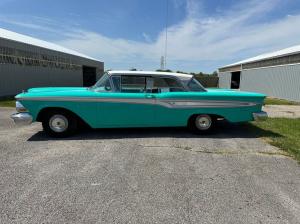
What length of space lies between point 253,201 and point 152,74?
3.75 meters

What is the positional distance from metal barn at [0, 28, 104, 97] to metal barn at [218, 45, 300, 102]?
64.4ft

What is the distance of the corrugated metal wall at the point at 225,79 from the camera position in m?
39.0

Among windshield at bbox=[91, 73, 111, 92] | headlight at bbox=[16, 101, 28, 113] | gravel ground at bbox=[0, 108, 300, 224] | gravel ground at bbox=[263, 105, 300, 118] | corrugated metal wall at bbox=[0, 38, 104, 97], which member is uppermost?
corrugated metal wall at bbox=[0, 38, 104, 97]

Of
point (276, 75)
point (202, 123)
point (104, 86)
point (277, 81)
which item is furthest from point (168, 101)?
point (276, 75)

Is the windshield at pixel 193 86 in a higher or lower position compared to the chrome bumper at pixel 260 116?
higher

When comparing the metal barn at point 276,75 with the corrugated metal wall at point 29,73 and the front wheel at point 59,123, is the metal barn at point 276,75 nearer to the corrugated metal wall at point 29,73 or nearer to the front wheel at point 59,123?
the front wheel at point 59,123

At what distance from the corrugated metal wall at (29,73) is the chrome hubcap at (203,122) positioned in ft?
44.8

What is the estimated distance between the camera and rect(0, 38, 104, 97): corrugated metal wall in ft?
48.0

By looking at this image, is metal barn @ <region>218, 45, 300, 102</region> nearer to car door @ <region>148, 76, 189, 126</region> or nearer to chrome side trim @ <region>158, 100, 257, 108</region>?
chrome side trim @ <region>158, 100, 257, 108</region>

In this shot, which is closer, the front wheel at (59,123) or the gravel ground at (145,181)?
the gravel ground at (145,181)

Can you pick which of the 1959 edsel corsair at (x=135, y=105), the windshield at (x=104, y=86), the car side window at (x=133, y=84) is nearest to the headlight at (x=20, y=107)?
the 1959 edsel corsair at (x=135, y=105)

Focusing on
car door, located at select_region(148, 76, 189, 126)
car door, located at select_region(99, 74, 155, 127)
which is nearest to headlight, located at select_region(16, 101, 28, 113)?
car door, located at select_region(99, 74, 155, 127)

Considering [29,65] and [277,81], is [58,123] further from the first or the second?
[277,81]

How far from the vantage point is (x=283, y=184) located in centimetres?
329
